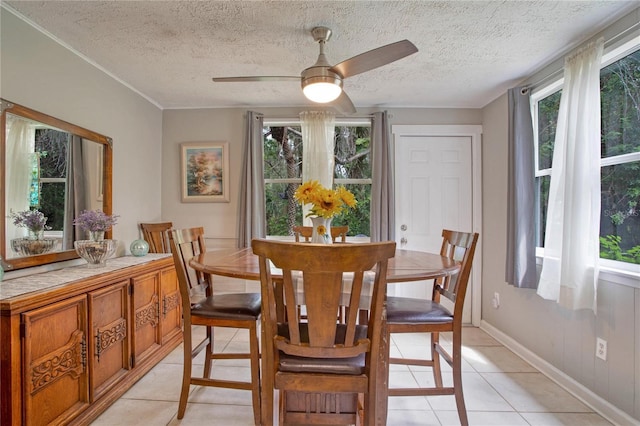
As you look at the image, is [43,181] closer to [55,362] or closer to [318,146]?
[55,362]

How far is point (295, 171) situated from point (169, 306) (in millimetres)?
1894

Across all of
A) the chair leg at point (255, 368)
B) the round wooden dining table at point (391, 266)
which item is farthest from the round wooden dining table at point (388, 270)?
the chair leg at point (255, 368)

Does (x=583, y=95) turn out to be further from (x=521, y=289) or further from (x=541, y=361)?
(x=541, y=361)

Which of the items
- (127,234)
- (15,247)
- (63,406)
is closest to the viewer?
(63,406)

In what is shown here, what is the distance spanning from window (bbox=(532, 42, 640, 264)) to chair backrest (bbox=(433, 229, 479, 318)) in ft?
3.17

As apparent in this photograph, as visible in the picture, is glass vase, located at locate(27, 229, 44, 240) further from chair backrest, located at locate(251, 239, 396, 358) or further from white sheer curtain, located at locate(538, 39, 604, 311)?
white sheer curtain, located at locate(538, 39, 604, 311)

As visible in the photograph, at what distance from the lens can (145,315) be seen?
2.33 m

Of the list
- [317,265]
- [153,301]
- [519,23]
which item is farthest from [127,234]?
[519,23]

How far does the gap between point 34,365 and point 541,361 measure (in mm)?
3207

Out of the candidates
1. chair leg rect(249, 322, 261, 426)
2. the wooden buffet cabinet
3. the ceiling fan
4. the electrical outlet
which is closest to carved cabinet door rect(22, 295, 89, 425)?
the wooden buffet cabinet

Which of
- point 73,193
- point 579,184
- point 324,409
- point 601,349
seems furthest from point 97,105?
point 601,349

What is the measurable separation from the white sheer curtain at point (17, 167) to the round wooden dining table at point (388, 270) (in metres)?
1.09

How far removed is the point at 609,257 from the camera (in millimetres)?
1969

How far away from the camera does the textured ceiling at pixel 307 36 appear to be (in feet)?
5.97
